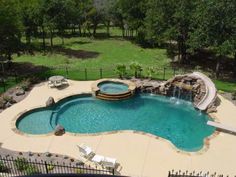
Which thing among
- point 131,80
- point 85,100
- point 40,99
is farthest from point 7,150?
point 131,80

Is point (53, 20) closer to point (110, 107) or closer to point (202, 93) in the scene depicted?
point (110, 107)

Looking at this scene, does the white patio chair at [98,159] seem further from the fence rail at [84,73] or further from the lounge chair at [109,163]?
the fence rail at [84,73]

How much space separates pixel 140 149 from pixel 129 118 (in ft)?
17.2

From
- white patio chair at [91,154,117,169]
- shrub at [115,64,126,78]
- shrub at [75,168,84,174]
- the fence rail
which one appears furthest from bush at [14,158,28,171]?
shrub at [115,64,126,78]

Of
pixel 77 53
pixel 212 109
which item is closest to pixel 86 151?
pixel 212 109

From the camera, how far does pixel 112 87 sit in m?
27.4

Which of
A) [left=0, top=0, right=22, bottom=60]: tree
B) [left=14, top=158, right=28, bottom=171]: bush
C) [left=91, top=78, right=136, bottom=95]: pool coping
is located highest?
[left=0, top=0, right=22, bottom=60]: tree

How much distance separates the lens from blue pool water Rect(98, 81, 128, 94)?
2648 cm

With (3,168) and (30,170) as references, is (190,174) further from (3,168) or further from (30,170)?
(3,168)

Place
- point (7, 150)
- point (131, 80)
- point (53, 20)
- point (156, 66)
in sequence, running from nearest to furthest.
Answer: point (7, 150) < point (131, 80) < point (156, 66) < point (53, 20)

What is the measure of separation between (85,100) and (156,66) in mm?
10618

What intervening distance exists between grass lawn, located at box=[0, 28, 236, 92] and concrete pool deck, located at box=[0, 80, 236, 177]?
907 centimetres

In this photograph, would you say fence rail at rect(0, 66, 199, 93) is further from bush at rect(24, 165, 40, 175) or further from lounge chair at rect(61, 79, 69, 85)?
bush at rect(24, 165, 40, 175)

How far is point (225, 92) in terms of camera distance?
82.6 feet
